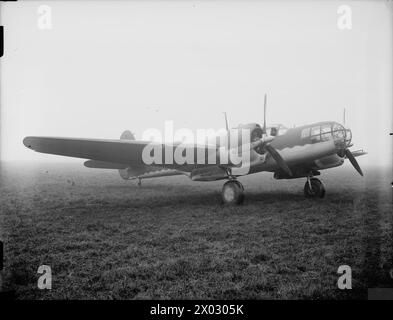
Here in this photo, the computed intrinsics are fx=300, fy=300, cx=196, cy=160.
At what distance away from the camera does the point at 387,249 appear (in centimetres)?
518

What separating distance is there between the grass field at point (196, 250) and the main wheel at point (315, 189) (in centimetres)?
191

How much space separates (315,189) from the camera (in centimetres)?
1112

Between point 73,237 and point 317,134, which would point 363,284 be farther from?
point 317,134

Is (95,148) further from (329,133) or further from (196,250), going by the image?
(329,133)

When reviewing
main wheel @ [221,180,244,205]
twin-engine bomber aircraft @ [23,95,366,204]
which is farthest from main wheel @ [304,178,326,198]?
main wheel @ [221,180,244,205]

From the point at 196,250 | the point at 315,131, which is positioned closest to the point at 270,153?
the point at 315,131

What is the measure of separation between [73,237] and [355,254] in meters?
5.05

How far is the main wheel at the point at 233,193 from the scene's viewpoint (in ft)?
30.8

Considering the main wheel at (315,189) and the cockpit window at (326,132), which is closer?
the cockpit window at (326,132)

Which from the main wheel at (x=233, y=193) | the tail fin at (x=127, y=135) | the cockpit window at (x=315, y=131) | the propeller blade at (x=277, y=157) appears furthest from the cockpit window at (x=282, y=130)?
the tail fin at (x=127, y=135)

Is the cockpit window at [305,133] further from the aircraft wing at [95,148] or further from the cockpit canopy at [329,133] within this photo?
the aircraft wing at [95,148]

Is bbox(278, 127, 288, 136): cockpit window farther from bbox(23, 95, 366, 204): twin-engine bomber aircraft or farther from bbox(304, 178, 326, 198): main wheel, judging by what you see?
bbox(304, 178, 326, 198): main wheel

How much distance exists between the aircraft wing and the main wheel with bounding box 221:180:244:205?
1169 millimetres

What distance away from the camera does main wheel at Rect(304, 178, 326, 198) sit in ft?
36.1
